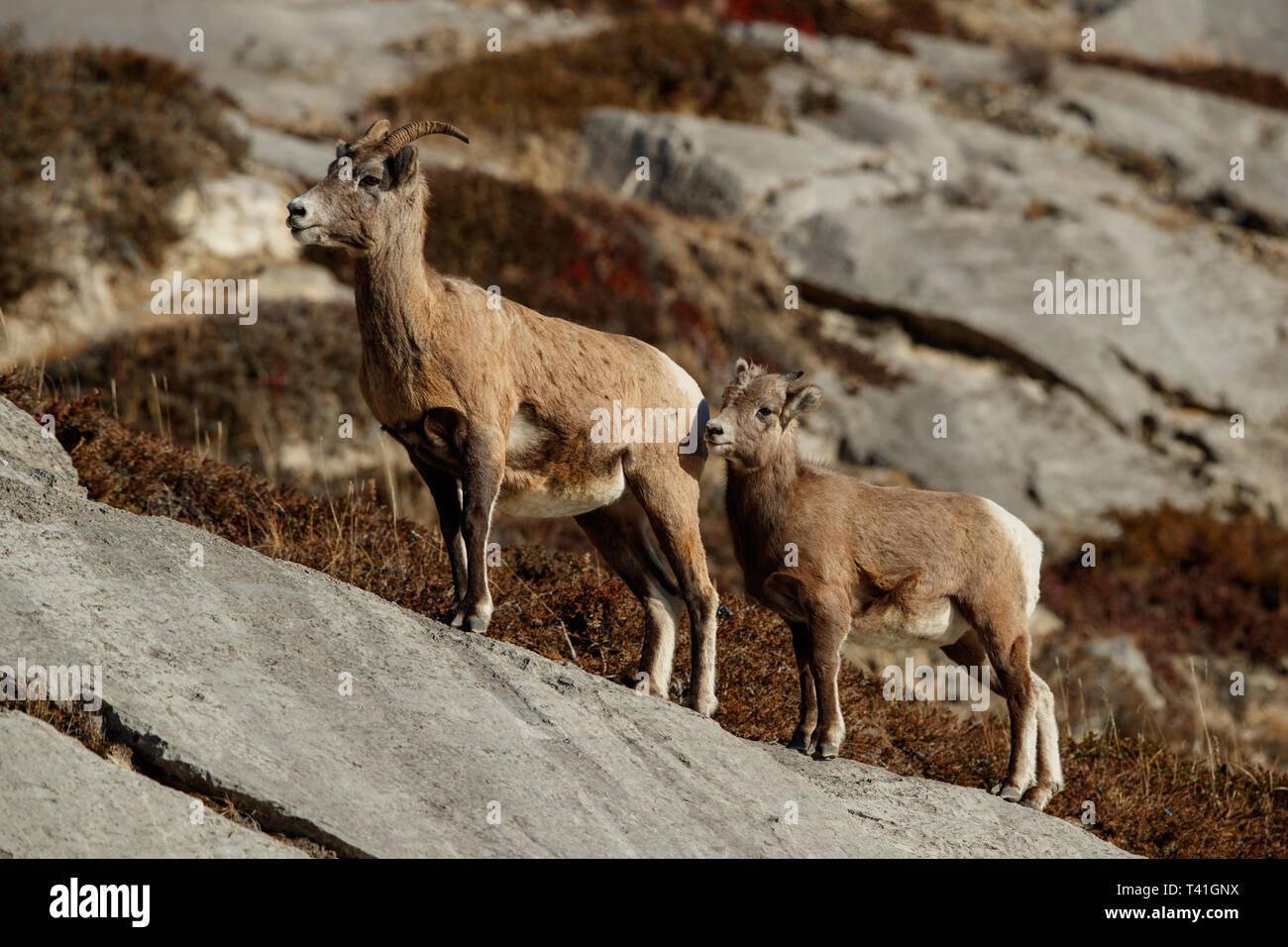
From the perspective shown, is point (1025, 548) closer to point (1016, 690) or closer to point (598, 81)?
point (1016, 690)

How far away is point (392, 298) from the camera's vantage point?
6625 mm

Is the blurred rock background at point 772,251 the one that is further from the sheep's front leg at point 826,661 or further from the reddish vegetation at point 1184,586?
the sheep's front leg at point 826,661

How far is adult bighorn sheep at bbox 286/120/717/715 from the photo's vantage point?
6.58 metres

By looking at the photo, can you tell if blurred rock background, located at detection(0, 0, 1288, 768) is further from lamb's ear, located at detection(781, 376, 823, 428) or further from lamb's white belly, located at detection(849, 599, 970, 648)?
lamb's ear, located at detection(781, 376, 823, 428)

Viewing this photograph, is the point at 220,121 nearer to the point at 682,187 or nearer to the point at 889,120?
the point at 682,187

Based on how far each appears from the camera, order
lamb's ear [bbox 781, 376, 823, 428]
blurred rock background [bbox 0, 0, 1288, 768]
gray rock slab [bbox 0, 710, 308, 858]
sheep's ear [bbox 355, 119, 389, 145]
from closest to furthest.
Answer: gray rock slab [bbox 0, 710, 308, 858] < sheep's ear [bbox 355, 119, 389, 145] < lamb's ear [bbox 781, 376, 823, 428] < blurred rock background [bbox 0, 0, 1288, 768]

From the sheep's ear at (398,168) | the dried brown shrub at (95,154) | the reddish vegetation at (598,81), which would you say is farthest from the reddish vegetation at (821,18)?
the sheep's ear at (398,168)

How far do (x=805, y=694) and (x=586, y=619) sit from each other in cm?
179

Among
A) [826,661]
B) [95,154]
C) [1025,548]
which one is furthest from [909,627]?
[95,154]

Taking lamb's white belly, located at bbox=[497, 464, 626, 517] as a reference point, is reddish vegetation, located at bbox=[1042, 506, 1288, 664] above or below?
below

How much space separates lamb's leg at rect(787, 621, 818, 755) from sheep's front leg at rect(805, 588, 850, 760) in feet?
0.22

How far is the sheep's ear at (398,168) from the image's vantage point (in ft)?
22.0

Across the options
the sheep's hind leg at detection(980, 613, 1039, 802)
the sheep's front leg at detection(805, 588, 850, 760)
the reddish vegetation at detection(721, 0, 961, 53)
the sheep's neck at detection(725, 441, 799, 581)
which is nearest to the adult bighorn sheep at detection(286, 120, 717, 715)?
the sheep's neck at detection(725, 441, 799, 581)

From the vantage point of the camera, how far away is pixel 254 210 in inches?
766
